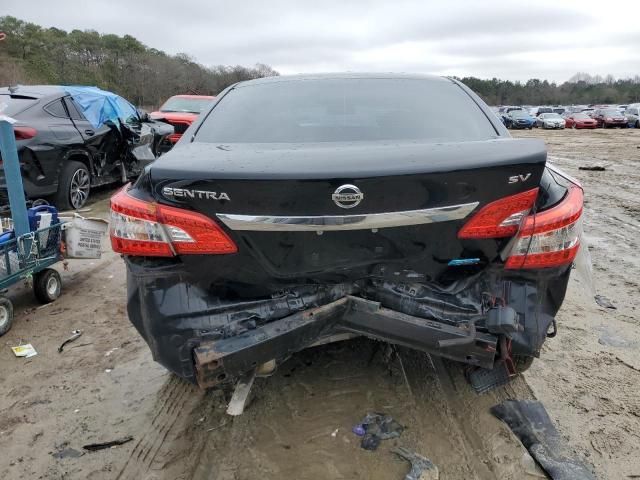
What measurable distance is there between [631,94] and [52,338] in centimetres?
9678

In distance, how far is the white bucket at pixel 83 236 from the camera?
441 cm

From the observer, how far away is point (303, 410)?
275 cm

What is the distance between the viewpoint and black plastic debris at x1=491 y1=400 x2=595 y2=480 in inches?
90.3

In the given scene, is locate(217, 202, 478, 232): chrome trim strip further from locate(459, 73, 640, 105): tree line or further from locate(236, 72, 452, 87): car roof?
locate(459, 73, 640, 105): tree line

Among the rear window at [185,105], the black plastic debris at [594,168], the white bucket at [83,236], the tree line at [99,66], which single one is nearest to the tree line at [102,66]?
the tree line at [99,66]

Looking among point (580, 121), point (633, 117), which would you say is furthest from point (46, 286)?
point (633, 117)

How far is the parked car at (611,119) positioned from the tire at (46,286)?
40.2m

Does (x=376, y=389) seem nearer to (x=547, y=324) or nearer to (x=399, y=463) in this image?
(x=399, y=463)

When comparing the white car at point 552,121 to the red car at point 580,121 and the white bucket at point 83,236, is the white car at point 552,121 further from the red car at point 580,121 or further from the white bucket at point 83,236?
the white bucket at point 83,236

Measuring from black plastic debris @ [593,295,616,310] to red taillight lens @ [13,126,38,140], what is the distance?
6318 millimetres

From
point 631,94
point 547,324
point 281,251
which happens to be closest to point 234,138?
point 281,251

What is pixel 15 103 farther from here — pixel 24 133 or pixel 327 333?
pixel 327 333

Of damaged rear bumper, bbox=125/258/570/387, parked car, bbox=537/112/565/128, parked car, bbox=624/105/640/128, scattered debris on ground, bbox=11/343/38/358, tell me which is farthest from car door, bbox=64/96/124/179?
parked car, bbox=624/105/640/128

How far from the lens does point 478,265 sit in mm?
2223
